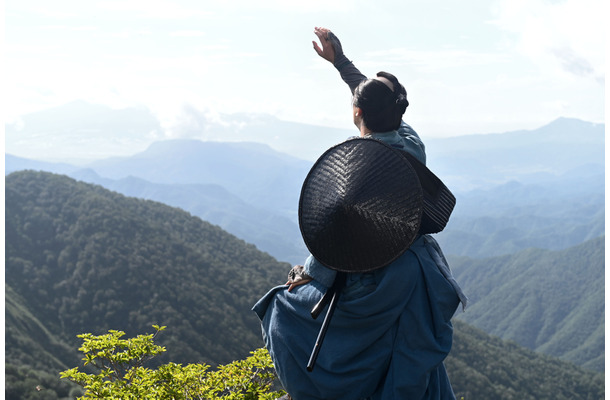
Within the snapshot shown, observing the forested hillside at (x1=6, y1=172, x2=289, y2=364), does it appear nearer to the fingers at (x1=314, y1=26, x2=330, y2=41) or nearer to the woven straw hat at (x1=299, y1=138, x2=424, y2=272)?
the fingers at (x1=314, y1=26, x2=330, y2=41)

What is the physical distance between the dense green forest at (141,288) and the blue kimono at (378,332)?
37.4m

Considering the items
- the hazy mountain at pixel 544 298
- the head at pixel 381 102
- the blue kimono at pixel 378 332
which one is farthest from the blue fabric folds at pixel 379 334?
the hazy mountain at pixel 544 298

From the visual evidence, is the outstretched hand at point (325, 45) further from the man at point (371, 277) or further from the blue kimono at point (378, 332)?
the blue kimono at point (378, 332)

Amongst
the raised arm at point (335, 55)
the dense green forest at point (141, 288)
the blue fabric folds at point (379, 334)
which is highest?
the raised arm at point (335, 55)

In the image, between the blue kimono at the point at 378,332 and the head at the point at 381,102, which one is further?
the head at the point at 381,102

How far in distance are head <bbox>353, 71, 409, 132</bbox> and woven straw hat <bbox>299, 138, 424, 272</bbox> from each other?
0.23m

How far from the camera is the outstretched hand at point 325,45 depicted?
3.62m

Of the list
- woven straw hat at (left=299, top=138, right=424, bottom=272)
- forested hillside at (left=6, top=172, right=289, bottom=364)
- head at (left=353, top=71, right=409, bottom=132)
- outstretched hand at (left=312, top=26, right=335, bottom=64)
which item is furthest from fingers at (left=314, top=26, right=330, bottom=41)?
forested hillside at (left=6, top=172, right=289, bottom=364)

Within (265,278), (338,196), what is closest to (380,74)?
(338,196)

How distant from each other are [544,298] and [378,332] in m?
149

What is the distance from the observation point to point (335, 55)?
12.0 ft

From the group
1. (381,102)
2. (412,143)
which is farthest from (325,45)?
(412,143)

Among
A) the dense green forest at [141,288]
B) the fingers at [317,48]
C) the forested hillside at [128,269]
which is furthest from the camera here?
the forested hillside at [128,269]

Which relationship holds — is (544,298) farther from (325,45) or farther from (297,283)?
(297,283)
